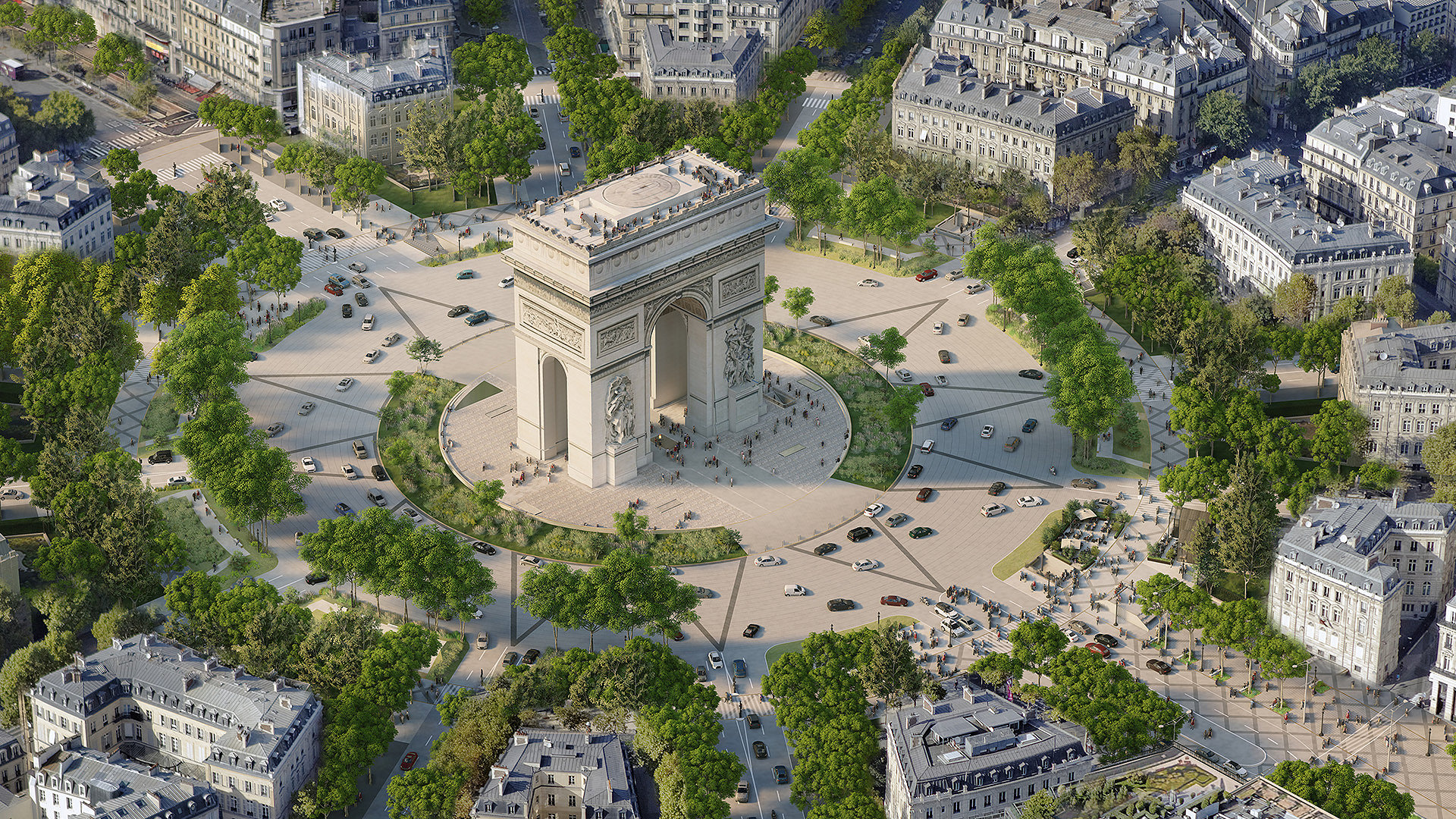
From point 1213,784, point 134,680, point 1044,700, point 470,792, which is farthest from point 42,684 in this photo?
point 1213,784

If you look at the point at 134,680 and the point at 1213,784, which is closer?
the point at 1213,784

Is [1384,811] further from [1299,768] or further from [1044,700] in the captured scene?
[1044,700]

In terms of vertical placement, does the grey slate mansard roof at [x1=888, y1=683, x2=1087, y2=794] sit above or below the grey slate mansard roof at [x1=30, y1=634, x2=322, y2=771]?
above

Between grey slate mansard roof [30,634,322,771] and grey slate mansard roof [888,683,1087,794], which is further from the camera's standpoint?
grey slate mansard roof [30,634,322,771]

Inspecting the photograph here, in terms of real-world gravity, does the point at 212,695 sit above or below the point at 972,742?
below

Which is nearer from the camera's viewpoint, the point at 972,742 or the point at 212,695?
the point at 972,742
